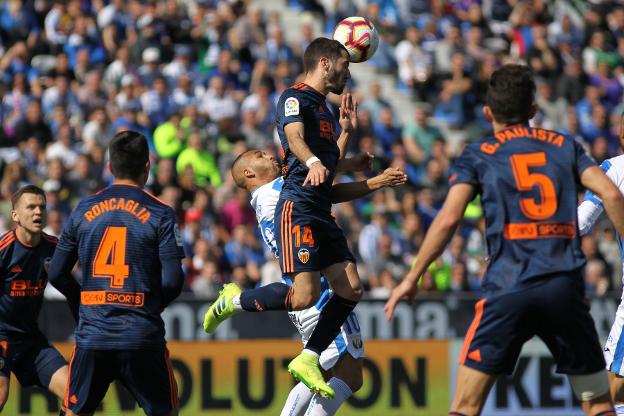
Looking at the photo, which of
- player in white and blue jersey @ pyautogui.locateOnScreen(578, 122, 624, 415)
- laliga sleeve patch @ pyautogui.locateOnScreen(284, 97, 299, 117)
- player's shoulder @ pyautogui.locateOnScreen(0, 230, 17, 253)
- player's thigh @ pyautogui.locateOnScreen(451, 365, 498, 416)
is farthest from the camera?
player's shoulder @ pyautogui.locateOnScreen(0, 230, 17, 253)

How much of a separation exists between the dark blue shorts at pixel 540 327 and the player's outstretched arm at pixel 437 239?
45cm

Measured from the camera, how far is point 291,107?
26.8ft

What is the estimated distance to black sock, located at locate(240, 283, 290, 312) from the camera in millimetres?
8594

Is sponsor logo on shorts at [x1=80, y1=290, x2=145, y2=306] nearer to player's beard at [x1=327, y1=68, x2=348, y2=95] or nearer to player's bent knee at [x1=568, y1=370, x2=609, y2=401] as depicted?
player's beard at [x1=327, y1=68, x2=348, y2=95]

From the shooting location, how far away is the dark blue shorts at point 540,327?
21.3ft

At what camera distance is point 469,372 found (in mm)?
6633

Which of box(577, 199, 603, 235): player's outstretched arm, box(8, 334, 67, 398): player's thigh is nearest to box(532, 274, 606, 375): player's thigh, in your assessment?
box(577, 199, 603, 235): player's outstretched arm

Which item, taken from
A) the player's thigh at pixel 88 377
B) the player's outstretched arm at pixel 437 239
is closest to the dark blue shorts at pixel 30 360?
the player's thigh at pixel 88 377

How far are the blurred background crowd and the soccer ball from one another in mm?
6083

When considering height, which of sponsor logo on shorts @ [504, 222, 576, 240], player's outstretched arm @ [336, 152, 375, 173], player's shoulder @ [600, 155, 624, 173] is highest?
player's outstretched arm @ [336, 152, 375, 173]

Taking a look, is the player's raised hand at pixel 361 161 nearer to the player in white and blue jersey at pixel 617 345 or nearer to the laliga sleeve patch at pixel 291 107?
the laliga sleeve patch at pixel 291 107

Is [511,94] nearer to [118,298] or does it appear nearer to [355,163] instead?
[355,163]

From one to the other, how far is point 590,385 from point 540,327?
465 mm

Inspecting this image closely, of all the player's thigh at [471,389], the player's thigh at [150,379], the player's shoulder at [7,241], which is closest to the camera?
the player's thigh at [471,389]
